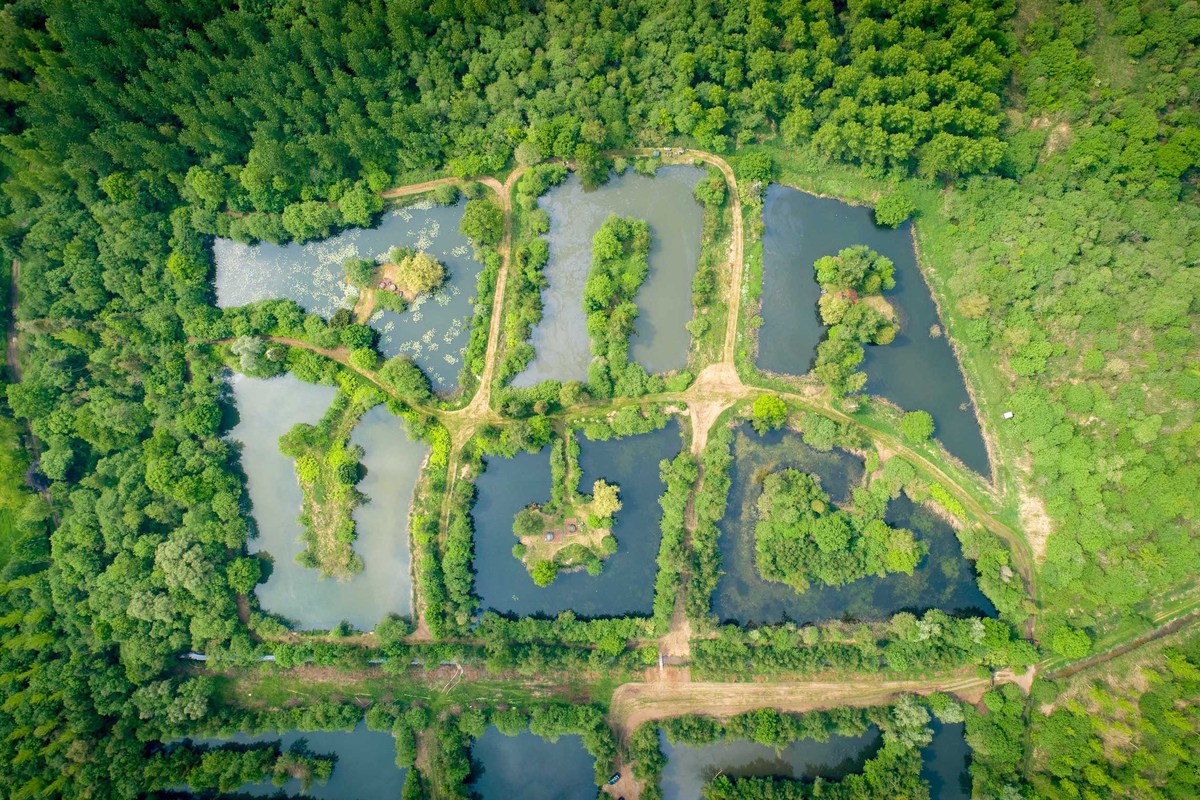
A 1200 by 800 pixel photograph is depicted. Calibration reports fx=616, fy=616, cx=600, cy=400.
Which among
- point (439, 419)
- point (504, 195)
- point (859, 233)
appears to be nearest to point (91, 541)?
point (439, 419)

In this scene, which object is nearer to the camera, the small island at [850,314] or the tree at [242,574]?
the small island at [850,314]

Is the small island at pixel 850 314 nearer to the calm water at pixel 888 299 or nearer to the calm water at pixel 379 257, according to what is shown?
the calm water at pixel 888 299

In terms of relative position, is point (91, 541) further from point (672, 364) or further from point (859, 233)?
point (859, 233)

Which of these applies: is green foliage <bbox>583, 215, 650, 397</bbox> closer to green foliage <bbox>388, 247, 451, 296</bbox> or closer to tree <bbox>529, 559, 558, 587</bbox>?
green foliage <bbox>388, 247, 451, 296</bbox>

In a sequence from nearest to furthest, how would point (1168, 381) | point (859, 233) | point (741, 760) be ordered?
point (1168, 381) → point (741, 760) → point (859, 233)

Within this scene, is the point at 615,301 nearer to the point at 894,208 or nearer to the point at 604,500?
the point at 604,500

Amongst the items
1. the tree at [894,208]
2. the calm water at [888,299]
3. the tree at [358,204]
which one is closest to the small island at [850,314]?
the calm water at [888,299]
